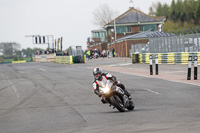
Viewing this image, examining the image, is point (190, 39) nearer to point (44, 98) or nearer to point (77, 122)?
point (44, 98)

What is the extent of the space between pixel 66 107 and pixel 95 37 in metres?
112

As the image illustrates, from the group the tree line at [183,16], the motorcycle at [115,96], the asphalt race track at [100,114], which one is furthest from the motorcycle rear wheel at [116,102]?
the tree line at [183,16]

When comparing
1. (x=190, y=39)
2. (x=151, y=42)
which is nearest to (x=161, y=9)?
(x=151, y=42)

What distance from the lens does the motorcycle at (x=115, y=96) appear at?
9359mm

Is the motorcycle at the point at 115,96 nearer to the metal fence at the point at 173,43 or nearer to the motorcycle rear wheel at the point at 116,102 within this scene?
the motorcycle rear wheel at the point at 116,102

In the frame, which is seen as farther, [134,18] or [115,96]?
[134,18]

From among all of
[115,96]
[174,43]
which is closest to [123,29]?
[174,43]

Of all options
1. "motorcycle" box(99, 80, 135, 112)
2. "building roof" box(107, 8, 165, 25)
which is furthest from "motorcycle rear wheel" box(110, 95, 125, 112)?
"building roof" box(107, 8, 165, 25)

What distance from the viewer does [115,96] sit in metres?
9.41

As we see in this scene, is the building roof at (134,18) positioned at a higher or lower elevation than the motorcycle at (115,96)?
higher

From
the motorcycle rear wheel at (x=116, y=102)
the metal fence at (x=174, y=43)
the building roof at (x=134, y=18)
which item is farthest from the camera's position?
the building roof at (x=134, y=18)

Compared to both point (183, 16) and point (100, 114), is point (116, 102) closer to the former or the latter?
point (100, 114)

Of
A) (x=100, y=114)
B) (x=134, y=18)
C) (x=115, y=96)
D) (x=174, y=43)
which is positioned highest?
(x=134, y=18)

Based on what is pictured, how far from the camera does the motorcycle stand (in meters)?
9.36
